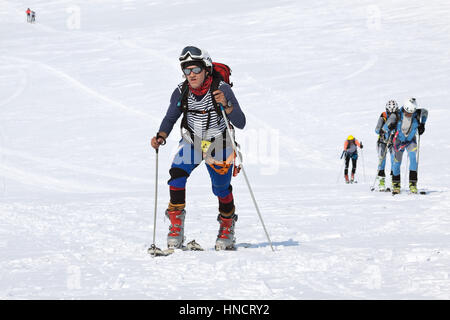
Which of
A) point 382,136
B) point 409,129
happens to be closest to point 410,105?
point 409,129

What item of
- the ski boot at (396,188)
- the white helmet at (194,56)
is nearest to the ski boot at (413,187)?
the ski boot at (396,188)

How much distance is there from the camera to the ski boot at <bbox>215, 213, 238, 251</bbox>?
6.20 meters

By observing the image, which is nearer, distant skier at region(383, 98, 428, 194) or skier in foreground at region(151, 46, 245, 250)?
skier in foreground at region(151, 46, 245, 250)

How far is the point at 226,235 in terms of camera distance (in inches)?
248

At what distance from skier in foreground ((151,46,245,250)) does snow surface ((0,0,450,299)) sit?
0.56 metres

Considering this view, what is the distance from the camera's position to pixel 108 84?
33031 millimetres

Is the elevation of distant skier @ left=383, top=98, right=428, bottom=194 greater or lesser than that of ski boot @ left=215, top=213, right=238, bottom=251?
greater

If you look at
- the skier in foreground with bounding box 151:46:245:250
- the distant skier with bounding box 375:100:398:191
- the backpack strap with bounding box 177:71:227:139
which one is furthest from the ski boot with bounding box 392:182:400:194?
the backpack strap with bounding box 177:71:227:139

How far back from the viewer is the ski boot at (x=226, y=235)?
244 inches

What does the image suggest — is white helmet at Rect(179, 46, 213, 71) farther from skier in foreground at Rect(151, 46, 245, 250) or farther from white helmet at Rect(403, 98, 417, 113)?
white helmet at Rect(403, 98, 417, 113)

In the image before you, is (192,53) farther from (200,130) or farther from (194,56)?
(200,130)

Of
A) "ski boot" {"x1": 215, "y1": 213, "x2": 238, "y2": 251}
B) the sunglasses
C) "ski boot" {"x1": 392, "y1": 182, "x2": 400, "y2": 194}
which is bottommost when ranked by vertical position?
"ski boot" {"x1": 215, "y1": 213, "x2": 238, "y2": 251}

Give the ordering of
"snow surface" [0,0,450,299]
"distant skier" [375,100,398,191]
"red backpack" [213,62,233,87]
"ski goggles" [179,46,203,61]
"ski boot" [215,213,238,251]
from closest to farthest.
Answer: "snow surface" [0,0,450,299], "ski goggles" [179,46,203,61], "red backpack" [213,62,233,87], "ski boot" [215,213,238,251], "distant skier" [375,100,398,191]

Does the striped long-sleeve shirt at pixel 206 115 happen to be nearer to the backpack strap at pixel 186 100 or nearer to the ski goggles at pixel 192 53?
the backpack strap at pixel 186 100
